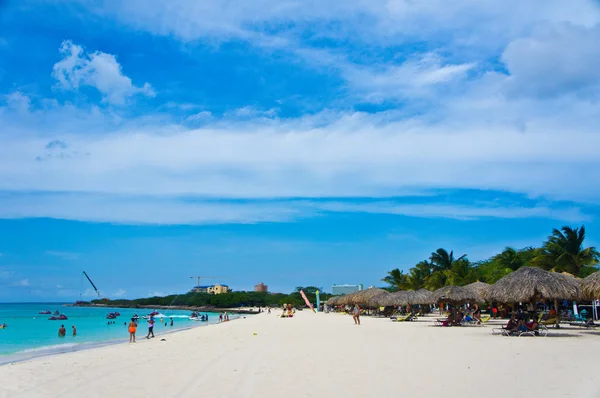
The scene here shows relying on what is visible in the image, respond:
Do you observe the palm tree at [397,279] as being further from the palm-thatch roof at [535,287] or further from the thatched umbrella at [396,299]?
the palm-thatch roof at [535,287]

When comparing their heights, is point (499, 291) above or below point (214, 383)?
above

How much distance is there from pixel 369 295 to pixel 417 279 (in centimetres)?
1180

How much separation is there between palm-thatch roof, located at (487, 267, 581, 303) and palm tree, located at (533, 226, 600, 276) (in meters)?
10.9

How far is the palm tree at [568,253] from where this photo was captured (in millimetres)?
25984

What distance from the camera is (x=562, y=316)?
20672 millimetres

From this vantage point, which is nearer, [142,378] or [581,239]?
[142,378]

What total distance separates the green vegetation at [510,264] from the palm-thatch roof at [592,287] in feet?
38.2

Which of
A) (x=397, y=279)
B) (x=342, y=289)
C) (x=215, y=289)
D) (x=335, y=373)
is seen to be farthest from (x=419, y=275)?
(x=215, y=289)

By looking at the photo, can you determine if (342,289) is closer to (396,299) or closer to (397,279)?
(397,279)

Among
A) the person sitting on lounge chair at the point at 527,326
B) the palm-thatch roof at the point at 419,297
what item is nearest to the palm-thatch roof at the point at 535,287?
the person sitting on lounge chair at the point at 527,326

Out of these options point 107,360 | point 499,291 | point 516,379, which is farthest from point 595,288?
point 107,360

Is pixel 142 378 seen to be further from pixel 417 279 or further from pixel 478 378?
pixel 417 279

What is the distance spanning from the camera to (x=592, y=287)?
14672 mm

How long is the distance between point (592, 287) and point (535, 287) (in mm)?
1600
